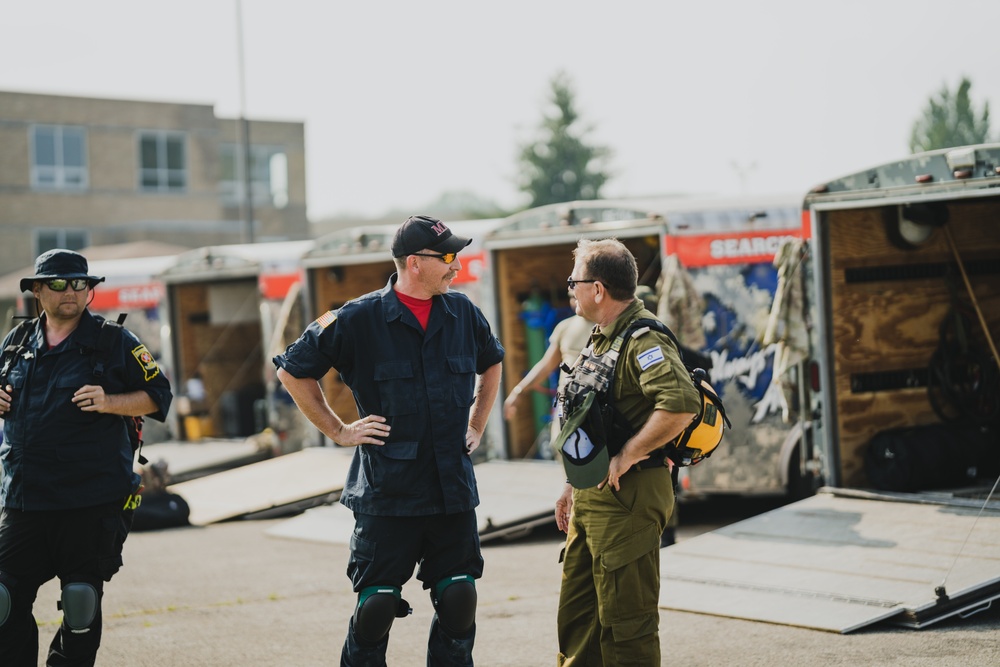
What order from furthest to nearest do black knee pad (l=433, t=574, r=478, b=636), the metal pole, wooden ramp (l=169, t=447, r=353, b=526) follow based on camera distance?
the metal pole
wooden ramp (l=169, t=447, r=353, b=526)
black knee pad (l=433, t=574, r=478, b=636)

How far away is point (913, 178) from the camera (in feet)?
26.0

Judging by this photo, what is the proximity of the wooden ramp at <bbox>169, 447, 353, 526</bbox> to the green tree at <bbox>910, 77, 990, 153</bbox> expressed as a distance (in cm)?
4309

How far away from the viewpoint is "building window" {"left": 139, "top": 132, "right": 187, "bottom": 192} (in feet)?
134

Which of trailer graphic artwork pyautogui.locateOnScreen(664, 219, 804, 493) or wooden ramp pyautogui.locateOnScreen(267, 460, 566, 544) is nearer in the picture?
wooden ramp pyautogui.locateOnScreen(267, 460, 566, 544)

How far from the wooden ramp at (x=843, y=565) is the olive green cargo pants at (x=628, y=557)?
6.87 ft

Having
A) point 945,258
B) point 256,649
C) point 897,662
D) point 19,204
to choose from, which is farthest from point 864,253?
point 19,204

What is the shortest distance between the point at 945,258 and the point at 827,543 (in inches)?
128

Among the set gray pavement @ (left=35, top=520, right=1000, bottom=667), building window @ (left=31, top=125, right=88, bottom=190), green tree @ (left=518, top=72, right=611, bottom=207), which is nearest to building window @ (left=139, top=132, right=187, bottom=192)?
building window @ (left=31, top=125, right=88, bottom=190)

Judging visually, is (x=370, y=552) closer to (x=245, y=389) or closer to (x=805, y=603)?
(x=805, y=603)

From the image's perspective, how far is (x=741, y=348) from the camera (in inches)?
392

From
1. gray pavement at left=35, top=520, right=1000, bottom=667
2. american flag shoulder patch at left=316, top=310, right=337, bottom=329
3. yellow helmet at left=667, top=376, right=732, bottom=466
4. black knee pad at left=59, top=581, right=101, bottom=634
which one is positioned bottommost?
gray pavement at left=35, top=520, right=1000, bottom=667

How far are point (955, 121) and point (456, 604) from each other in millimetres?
51861

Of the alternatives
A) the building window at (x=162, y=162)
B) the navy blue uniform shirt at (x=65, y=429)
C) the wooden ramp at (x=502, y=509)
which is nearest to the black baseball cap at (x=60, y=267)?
the navy blue uniform shirt at (x=65, y=429)

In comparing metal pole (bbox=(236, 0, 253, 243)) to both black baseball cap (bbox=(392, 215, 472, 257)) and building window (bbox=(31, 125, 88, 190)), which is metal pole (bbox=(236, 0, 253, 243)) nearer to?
building window (bbox=(31, 125, 88, 190))
